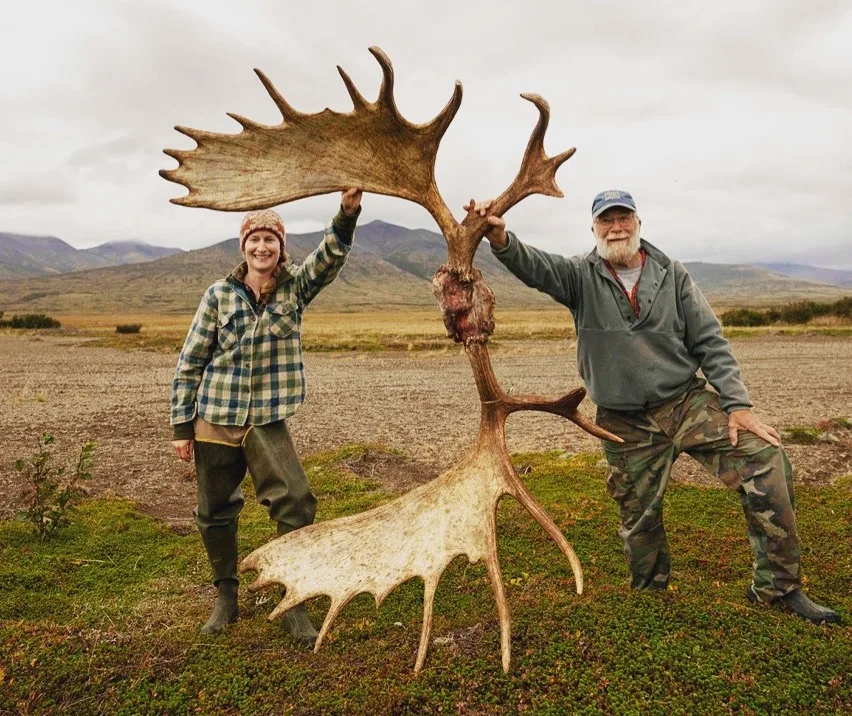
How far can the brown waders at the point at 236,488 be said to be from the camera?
14.8 feet

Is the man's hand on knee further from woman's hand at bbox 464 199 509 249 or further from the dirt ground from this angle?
the dirt ground

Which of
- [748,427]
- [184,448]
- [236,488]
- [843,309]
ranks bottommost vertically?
[843,309]

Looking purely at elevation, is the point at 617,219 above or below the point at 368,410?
above

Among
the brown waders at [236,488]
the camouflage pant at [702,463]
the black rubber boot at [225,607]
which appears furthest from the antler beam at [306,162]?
the black rubber boot at [225,607]

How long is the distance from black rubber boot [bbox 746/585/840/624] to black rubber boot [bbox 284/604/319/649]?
326cm

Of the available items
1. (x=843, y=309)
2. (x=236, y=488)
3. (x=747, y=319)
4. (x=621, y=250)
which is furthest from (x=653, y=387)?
(x=843, y=309)

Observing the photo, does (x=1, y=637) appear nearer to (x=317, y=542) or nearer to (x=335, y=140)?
(x=317, y=542)

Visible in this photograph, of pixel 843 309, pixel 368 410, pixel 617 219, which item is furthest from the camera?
pixel 843 309

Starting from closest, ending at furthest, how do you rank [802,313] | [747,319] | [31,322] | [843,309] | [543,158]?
[543,158] → [843,309] → [802,313] → [747,319] → [31,322]

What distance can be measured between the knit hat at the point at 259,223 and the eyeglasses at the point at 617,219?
2.31 m

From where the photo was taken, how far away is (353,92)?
415cm

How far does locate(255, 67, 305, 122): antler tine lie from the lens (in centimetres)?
407

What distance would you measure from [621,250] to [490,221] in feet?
3.52

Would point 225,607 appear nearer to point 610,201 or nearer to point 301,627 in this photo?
point 301,627
